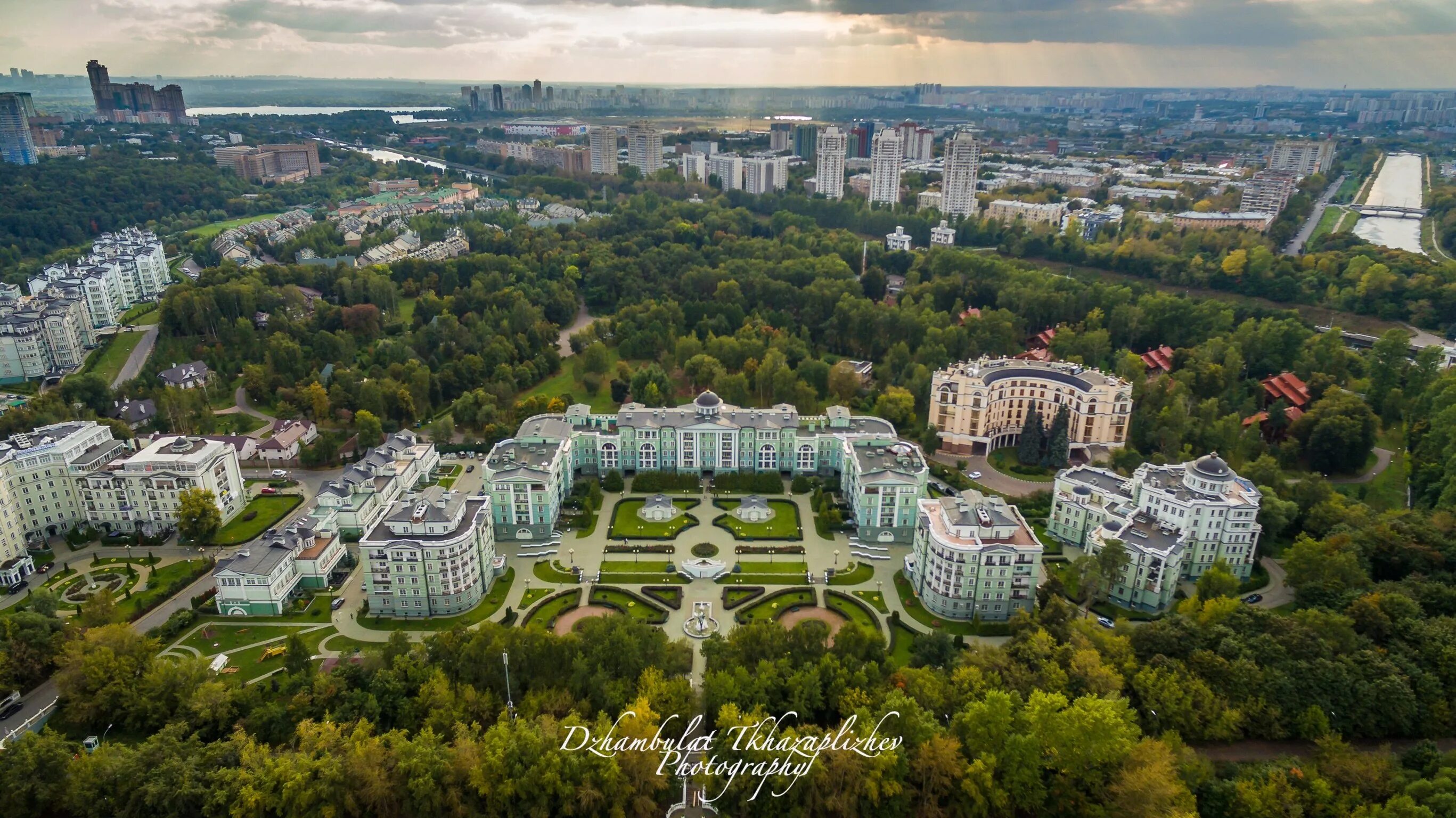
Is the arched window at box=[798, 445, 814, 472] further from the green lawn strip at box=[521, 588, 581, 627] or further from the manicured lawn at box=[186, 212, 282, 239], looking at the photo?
the manicured lawn at box=[186, 212, 282, 239]

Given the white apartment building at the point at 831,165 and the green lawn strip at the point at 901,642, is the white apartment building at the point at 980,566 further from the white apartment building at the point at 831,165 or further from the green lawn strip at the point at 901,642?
the white apartment building at the point at 831,165

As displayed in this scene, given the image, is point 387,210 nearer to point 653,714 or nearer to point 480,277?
point 480,277

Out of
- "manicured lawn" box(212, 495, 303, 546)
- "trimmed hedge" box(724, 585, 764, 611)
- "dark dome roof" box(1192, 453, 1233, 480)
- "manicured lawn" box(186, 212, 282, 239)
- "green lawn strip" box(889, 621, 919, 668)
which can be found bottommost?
"green lawn strip" box(889, 621, 919, 668)

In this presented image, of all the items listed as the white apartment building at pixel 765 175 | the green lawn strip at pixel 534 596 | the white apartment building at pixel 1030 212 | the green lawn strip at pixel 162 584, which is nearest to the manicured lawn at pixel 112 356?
the green lawn strip at pixel 162 584

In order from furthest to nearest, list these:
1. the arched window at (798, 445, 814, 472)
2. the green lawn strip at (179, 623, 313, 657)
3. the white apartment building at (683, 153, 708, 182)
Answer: the white apartment building at (683, 153, 708, 182) → the arched window at (798, 445, 814, 472) → the green lawn strip at (179, 623, 313, 657)

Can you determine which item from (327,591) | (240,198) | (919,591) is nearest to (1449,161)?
(919,591)

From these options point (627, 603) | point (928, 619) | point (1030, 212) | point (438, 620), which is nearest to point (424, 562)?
point (438, 620)

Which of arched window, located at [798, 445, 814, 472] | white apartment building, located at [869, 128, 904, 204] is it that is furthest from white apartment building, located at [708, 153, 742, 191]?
arched window, located at [798, 445, 814, 472]
